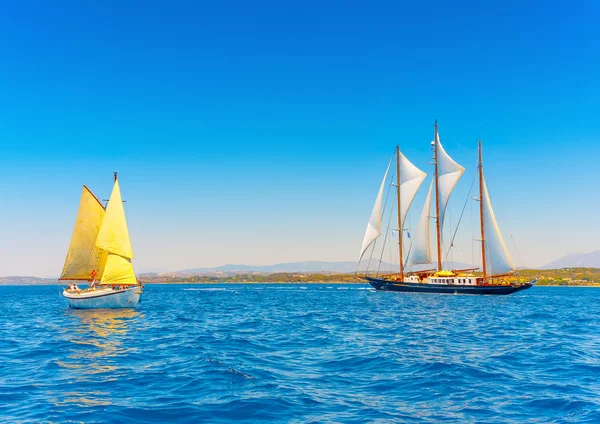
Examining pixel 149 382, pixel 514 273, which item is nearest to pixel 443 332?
pixel 149 382

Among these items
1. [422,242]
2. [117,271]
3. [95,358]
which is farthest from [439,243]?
[95,358]

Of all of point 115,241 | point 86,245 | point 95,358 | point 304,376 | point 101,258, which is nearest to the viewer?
point 304,376

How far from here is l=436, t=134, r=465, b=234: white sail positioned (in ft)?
303

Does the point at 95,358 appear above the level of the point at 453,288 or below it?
below

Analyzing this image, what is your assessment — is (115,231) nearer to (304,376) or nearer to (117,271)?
(117,271)

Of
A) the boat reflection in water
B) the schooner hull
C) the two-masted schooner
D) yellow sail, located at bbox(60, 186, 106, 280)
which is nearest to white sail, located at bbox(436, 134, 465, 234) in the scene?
the two-masted schooner

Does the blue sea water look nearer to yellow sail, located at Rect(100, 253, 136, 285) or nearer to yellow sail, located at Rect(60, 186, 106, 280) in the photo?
yellow sail, located at Rect(100, 253, 136, 285)

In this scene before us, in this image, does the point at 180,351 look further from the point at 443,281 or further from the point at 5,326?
the point at 443,281

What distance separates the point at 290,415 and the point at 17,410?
26.1ft

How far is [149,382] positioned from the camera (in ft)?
55.6

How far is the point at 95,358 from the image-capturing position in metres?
22.3

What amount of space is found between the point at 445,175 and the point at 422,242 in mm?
14147

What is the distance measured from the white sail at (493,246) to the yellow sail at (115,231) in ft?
196

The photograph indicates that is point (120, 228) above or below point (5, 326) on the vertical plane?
above
